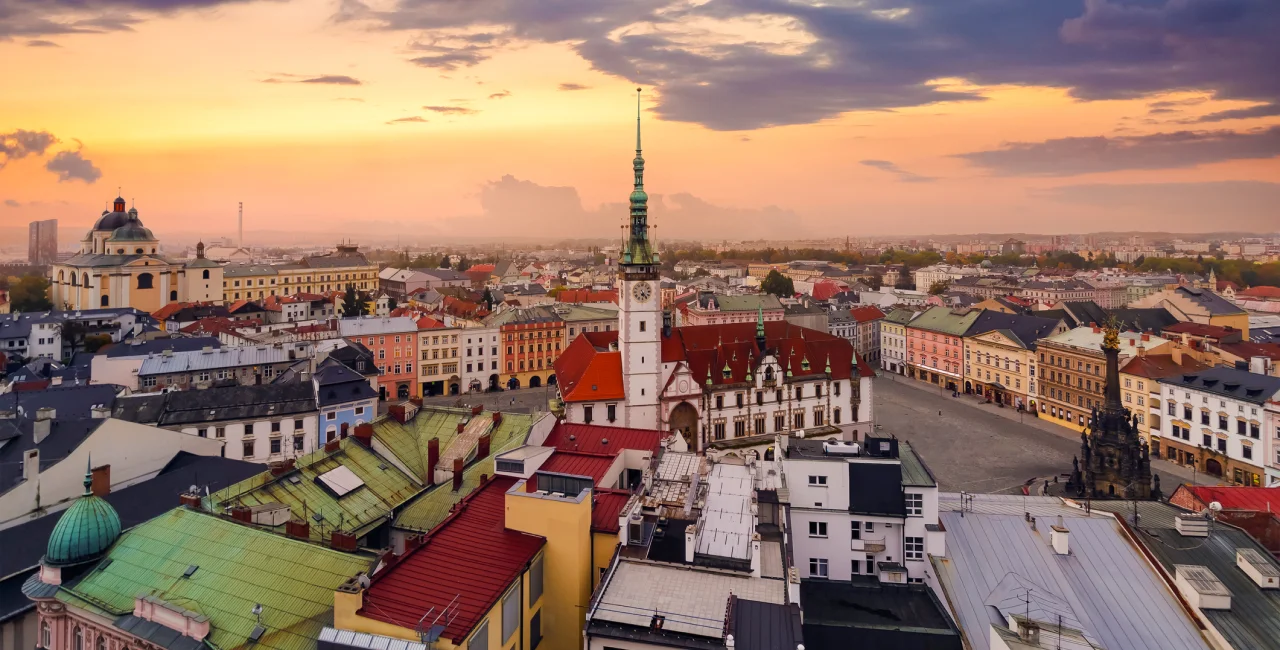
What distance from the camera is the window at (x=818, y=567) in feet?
87.4

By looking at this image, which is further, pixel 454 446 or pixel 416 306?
pixel 416 306

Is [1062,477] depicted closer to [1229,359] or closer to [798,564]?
A: [1229,359]

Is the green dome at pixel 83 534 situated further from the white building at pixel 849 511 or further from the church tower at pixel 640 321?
the church tower at pixel 640 321

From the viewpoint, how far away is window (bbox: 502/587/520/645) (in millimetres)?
17953

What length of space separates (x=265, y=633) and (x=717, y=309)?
96829 millimetres

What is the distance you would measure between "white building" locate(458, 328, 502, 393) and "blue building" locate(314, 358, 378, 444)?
1251 inches

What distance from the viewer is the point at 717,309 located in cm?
11225

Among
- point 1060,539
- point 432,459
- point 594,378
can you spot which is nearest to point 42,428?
point 432,459

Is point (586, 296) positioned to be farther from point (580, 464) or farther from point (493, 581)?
point (493, 581)

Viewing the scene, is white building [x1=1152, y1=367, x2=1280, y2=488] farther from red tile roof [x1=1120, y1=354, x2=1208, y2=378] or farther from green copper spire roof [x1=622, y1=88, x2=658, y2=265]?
green copper spire roof [x1=622, y1=88, x2=658, y2=265]

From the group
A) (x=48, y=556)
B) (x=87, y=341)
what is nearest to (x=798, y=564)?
(x=48, y=556)

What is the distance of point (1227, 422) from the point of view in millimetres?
52812

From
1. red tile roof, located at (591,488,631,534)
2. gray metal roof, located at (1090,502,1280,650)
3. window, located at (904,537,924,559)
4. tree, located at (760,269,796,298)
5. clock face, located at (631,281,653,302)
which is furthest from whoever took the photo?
tree, located at (760,269,796,298)

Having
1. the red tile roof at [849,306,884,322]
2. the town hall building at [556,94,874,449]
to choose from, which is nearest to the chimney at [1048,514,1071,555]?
the town hall building at [556,94,874,449]
